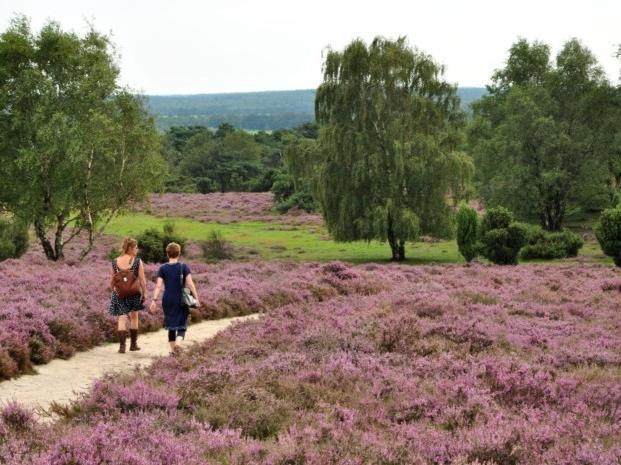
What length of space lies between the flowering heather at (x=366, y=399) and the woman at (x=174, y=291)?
0.58m

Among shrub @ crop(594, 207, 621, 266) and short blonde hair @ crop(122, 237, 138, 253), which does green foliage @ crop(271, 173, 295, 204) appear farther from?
short blonde hair @ crop(122, 237, 138, 253)

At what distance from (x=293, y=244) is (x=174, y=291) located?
4026cm

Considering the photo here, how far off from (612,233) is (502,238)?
5914 mm

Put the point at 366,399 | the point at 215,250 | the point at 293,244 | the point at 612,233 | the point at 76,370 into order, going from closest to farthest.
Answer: the point at 366,399 → the point at 76,370 → the point at 612,233 → the point at 215,250 → the point at 293,244

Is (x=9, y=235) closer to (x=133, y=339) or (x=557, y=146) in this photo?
(x=133, y=339)

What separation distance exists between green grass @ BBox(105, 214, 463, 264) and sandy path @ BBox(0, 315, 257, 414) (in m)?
29.4

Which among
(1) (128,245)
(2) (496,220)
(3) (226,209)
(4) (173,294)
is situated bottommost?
(3) (226,209)

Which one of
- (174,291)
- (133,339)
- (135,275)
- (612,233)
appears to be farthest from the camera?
(612,233)

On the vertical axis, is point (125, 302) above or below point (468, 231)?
above

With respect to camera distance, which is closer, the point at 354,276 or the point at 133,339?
the point at 133,339

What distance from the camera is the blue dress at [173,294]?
13102 millimetres

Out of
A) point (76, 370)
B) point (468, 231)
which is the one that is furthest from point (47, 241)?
point (76, 370)

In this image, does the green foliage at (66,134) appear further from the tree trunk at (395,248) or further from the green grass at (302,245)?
the tree trunk at (395,248)

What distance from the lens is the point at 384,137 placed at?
4366 centimetres
